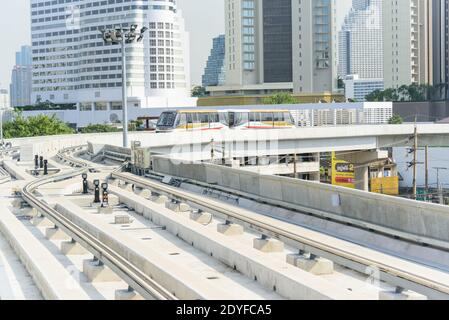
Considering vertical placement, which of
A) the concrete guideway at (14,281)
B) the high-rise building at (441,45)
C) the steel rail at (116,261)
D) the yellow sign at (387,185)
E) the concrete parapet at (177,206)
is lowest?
the yellow sign at (387,185)

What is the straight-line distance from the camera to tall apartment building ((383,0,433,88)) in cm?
16388

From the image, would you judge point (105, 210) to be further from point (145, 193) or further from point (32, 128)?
point (32, 128)

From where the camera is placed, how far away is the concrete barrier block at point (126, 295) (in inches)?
399

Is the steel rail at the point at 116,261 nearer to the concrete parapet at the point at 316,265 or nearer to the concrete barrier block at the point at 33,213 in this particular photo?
the concrete barrier block at the point at 33,213

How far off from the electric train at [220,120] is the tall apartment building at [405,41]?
3923 inches

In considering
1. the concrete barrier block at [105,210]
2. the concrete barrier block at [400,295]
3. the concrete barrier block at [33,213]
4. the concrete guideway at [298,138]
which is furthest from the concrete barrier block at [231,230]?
the concrete guideway at [298,138]

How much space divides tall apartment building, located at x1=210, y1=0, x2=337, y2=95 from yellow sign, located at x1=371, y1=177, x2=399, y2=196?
291 ft

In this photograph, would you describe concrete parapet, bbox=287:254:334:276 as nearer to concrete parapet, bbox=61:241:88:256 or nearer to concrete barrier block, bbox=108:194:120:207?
concrete parapet, bbox=61:241:88:256

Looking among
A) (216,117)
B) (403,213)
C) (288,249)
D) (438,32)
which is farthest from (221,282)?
(438,32)

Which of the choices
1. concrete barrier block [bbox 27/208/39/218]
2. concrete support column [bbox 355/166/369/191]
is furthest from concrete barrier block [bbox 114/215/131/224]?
concrete support column [bbox 355/166/369/191]

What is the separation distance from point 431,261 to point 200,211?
636 centimetres

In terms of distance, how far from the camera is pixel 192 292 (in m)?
10.0

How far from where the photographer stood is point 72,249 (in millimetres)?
14336
